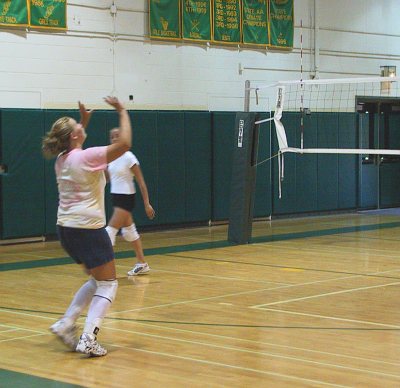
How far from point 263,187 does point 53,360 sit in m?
13.0

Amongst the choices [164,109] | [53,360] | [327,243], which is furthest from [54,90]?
[53,360]

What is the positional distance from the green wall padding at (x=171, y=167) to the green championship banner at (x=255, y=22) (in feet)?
10.4

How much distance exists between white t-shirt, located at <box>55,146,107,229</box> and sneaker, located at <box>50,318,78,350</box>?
0.84m

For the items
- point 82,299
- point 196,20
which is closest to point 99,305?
point 82,299

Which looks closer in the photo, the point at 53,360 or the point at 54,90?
the point at 53,360

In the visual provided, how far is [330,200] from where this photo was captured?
21672 millimetres

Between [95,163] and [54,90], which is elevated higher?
[54,90]

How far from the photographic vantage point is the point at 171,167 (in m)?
18.3

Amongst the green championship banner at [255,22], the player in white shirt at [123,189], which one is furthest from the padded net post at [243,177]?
the green championship banner at [255,22]

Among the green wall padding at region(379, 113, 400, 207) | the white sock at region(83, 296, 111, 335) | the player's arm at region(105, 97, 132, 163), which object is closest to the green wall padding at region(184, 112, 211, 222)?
the green wall padding at region(379, 113, 400, 207)

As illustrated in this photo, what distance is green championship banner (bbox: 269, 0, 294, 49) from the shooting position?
68.7 feet

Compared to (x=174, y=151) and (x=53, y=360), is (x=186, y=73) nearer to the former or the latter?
(x=174, y=151)

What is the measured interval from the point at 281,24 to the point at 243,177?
267 inches

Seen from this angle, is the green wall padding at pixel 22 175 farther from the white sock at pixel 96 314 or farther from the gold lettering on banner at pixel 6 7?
the white sock at pixel 96 314
